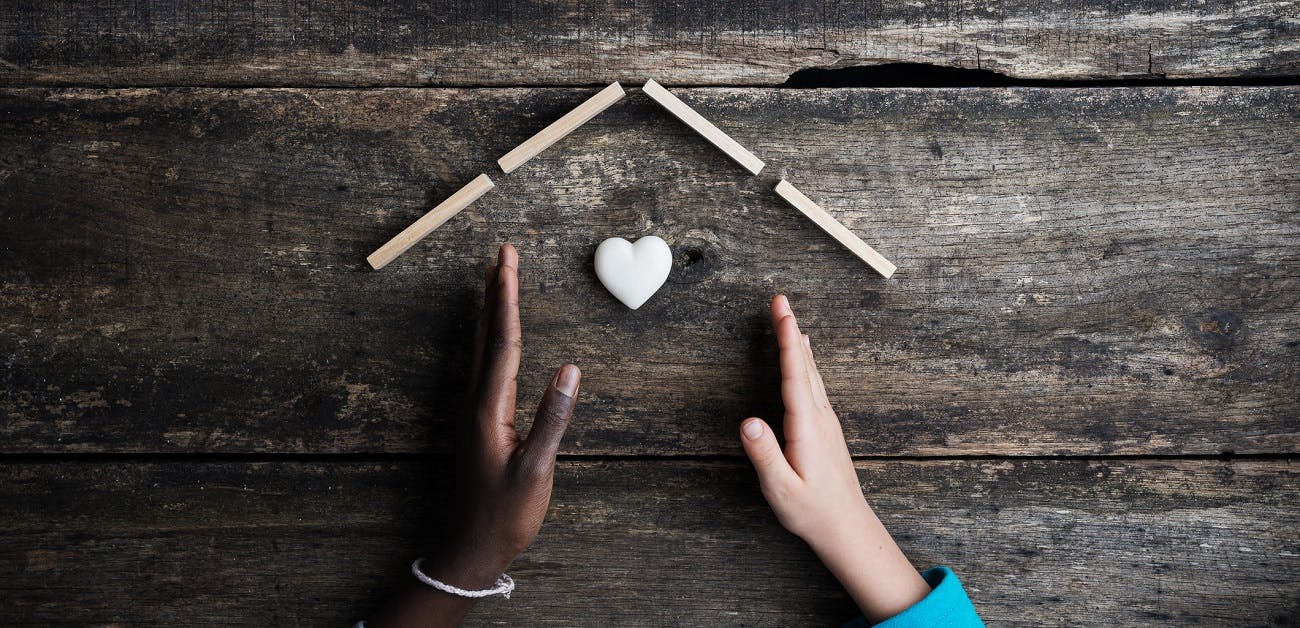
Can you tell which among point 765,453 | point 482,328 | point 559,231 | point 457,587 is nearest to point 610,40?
point 559,231

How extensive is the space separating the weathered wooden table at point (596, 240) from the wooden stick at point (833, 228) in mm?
26

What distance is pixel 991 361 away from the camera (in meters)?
0.77

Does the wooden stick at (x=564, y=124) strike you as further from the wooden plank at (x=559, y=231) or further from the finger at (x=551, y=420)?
the finger at (x=551, y=420)

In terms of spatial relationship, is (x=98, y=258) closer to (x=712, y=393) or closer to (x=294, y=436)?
(x=294, y=436)

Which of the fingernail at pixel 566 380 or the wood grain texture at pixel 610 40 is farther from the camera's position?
the wood grain texture at pixel 610 40

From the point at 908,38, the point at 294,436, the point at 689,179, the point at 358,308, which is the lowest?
the point at 294,436

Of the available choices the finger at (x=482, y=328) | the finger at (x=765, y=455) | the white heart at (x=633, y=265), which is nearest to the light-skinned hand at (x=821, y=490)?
the finger at (x=765, y=455)

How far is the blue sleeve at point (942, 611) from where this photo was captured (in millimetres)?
719

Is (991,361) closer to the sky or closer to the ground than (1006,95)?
closer to the ground

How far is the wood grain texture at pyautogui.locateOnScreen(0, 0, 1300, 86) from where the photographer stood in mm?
760

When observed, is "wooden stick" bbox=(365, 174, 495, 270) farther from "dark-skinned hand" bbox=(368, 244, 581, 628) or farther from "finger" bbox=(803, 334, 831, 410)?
"finger" bbox=(803, 334, 831, 410)

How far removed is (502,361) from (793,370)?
27 cm

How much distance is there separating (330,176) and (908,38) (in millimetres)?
595

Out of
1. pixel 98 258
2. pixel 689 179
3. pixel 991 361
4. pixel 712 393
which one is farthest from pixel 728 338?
pixel 98 258
